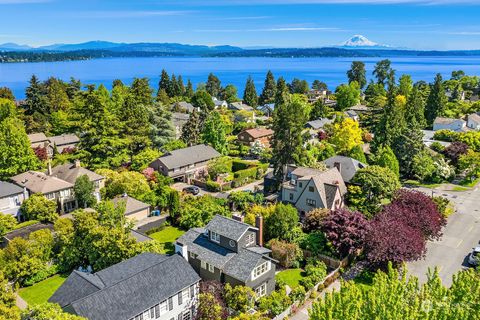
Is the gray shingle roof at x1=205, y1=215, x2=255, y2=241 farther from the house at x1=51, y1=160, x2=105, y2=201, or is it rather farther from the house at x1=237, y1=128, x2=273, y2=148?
the house at x1=237, y1=128, x2=273, y2=148

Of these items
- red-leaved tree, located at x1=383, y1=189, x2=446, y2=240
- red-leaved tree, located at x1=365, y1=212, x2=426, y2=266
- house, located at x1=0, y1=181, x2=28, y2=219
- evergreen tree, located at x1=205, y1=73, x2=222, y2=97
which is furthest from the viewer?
evergreen tree, located at x1=205, y1=73, x2=222, y2=97

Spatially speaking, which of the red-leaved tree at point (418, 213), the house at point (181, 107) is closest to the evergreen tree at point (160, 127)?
the house at point (181, 107)

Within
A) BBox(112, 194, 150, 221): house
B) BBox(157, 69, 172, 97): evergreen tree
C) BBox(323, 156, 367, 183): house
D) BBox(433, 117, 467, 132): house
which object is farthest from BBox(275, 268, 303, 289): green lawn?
BBox(157, 69, 172, 97): evergreen tree

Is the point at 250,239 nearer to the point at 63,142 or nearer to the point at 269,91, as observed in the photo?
the point at 63,142

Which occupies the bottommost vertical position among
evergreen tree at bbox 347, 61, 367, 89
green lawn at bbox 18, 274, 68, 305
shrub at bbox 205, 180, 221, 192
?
green lawn at bbox 18, 274, 68, 305

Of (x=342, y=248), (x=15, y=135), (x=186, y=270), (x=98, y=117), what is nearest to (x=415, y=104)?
(x=342, y=248)

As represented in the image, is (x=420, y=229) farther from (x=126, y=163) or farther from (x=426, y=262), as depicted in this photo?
(x=126, y=163)

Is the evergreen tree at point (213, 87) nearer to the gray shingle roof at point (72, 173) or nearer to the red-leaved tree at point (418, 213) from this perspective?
the gray shingle roof at point (72, 173)

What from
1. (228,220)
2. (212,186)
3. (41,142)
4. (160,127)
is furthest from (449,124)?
(41,142)
